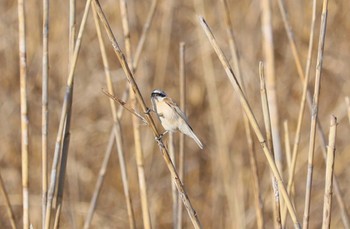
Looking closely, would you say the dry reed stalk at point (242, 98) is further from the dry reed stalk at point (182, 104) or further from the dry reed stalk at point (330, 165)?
the dry reed stalk at point (182, 104)

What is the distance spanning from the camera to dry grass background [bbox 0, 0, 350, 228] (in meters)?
3.60

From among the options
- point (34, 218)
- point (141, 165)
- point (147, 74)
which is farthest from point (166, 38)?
point (141, 165)

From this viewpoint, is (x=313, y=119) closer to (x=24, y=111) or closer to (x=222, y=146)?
(x=24, y=111)

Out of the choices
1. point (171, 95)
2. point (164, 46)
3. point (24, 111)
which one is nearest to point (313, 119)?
point (24, 111)

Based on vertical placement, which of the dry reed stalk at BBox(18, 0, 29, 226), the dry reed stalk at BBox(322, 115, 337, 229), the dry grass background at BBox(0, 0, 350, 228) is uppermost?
the dry grass background at BBox(0, 0, 350, 228)

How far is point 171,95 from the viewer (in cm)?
379

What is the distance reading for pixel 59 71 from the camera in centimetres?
371

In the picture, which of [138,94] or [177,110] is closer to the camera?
[138,94]

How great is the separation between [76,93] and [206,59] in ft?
3.16

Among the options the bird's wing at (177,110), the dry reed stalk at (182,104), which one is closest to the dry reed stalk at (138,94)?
the bird's wing at (177,110)

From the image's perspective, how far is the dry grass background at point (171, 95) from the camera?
11.8 feet

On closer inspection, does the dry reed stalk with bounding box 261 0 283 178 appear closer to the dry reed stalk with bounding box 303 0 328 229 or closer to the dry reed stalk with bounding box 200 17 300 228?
the dry reed stalk with bounding box 303 0 328 229

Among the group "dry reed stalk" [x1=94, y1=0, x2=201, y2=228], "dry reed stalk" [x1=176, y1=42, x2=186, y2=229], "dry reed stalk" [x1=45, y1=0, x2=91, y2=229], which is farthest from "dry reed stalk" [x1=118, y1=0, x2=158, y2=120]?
"dry reed stalk" [x1=94, y1=0, x2=201, y2=228]

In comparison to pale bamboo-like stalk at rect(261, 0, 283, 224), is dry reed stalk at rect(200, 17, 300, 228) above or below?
below
